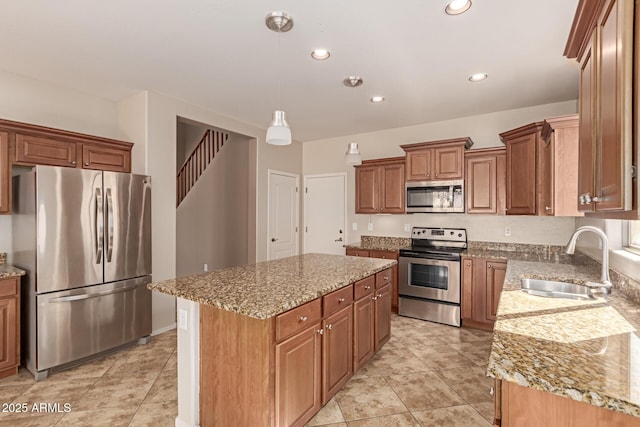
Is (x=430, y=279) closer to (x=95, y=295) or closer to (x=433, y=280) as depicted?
(x=433, y=280)

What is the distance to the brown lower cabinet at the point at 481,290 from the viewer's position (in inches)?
Result: 141

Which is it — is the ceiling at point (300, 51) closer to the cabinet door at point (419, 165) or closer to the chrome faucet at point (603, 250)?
the cabinet door at point (419, 165)

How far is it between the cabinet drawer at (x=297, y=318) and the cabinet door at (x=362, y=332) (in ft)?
1.86

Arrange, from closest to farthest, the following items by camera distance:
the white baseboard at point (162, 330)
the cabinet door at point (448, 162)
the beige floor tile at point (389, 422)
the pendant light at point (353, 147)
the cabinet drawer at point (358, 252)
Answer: the beige floor tile at point (389, 422) → the pendant light at point (353, 147) → the white baseboard at point (162, 330) → the cabinet door at point (448, 162) → the cabinet drawer at point (358, 252)

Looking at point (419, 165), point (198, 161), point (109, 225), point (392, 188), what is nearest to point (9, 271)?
A: point (109, 225)

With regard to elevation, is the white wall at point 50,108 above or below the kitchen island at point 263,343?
above

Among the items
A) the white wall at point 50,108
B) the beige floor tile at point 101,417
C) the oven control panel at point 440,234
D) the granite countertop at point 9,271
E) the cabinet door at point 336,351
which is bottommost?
the beige floor tile at point 101,417

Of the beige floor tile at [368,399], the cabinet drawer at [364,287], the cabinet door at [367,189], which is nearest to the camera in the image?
the beige floor tile at [368,399]

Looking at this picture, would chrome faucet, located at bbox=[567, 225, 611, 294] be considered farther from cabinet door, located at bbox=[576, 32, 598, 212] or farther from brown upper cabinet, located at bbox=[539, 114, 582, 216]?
brown upper cabinet, located at bbox=[539, 114, 582, 216]

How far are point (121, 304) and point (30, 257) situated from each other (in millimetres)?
846

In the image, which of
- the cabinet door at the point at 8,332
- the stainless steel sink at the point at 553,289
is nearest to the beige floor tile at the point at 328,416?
the stainless steel sink at the point at 553,289

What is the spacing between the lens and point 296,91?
3.42m

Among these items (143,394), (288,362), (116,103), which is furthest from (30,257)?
(288,362)

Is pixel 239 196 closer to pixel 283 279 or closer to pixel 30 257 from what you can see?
pixel 30 257
